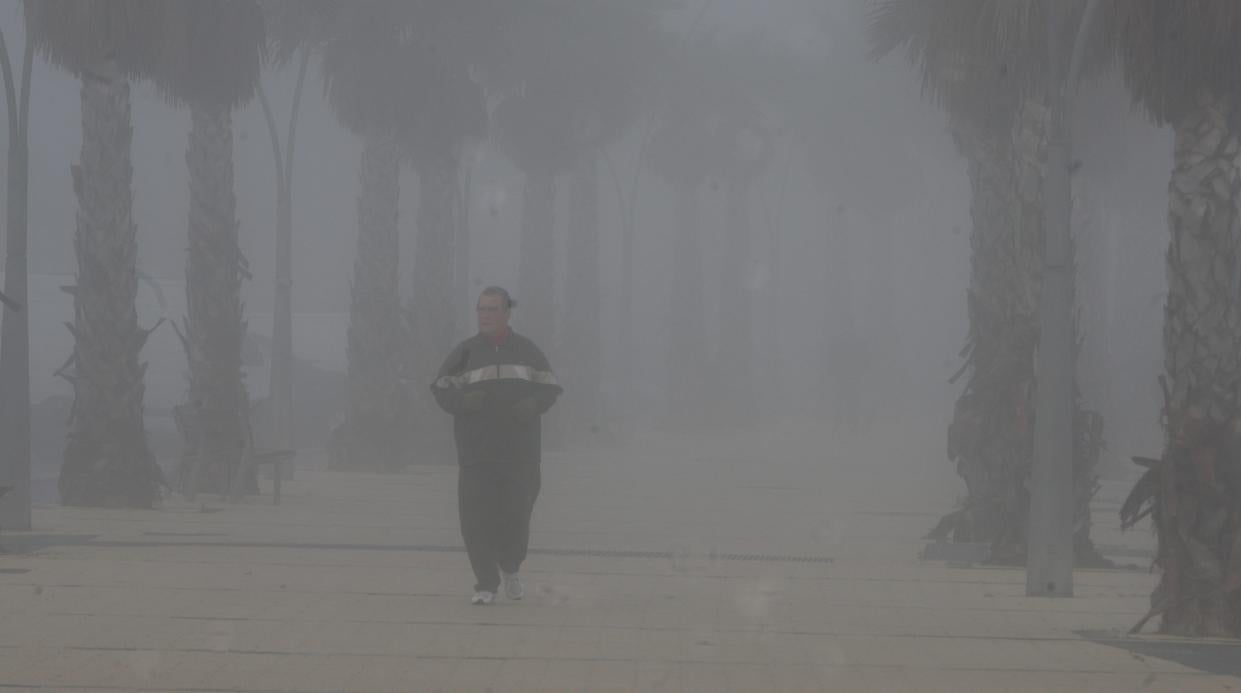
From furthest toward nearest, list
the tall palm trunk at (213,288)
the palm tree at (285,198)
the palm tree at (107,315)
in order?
the palm tree at (285,198) → the tall palm trunk at (213,288) → the palm tree at (107,315)

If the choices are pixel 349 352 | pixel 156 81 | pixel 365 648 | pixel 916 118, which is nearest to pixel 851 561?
pixel 365 648

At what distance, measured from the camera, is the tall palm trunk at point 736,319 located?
61656mm

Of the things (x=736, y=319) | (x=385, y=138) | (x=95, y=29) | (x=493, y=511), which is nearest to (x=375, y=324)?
(x=385, y=138)

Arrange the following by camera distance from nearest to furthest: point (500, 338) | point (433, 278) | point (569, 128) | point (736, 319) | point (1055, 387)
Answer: point (500, 338) → point (1055, 387) → point (433, 278) → point (569, 128) → point (736, 319)

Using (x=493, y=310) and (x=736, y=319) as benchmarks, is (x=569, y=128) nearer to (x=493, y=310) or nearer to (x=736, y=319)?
(x=736, y=319)

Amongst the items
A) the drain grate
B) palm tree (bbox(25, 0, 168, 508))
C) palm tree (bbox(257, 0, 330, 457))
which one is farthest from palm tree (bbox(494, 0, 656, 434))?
the drain grate

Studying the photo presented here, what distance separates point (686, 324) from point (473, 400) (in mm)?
49363

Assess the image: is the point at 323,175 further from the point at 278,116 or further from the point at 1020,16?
the point at 1020,16

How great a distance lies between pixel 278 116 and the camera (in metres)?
114

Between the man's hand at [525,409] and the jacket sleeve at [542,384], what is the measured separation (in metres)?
0.04

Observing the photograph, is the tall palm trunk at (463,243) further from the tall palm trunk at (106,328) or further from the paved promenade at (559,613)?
the paved promenade at (559,613)

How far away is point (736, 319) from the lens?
210ft

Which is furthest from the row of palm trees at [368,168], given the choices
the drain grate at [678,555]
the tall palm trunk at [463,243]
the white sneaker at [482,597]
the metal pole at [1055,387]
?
the metal pole at [1055,387]

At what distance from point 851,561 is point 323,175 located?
3089 inches
